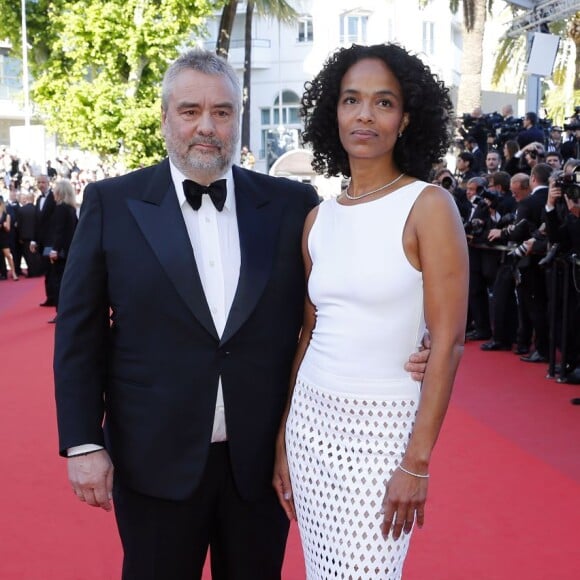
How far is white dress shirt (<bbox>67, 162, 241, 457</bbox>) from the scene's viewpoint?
96.7 inches

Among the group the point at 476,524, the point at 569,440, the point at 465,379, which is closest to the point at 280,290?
the point at 476,524

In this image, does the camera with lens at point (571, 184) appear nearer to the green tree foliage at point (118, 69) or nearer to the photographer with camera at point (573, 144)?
the photographer with camera at point (573, 144)

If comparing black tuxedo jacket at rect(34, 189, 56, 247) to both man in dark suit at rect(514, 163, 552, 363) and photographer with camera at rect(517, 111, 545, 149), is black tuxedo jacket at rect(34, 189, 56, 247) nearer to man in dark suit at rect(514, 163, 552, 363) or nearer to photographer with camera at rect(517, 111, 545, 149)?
man in dark suit at rect(514, 163, 552, 363)

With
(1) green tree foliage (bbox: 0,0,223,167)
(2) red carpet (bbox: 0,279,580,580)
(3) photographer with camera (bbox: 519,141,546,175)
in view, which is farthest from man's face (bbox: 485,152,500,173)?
(1) green tree foliage (bbox: 0,0,223,167)

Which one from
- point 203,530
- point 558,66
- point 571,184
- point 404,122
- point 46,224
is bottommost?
point 203,530

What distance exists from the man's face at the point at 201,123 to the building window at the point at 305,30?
114ft

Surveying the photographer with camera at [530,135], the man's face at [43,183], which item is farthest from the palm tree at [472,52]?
the man's face at [43,183]

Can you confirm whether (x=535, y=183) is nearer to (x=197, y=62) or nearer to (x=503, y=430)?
(x=503, y=430)

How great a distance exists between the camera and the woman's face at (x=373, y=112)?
233 centimetres

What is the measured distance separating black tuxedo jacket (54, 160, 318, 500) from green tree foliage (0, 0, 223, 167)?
14.5 m

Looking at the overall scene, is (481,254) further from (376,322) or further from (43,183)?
(43,183)

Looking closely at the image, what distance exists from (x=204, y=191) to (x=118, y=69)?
50.9ft

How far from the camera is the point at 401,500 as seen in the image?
7.16 feet

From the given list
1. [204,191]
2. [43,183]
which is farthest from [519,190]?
[43,183]
